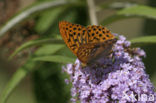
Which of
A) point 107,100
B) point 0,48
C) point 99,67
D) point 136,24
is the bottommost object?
point 107,100

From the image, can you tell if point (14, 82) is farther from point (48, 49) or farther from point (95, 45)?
point (95, 45)

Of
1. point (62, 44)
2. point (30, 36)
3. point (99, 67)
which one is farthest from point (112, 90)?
point (30, 36)

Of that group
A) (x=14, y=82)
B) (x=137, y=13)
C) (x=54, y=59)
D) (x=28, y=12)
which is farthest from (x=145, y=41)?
(x=28, y=12)

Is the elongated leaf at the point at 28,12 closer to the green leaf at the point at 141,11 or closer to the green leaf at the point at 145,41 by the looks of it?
the green leaf at the point at 141,11

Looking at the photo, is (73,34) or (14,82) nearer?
(73,34)

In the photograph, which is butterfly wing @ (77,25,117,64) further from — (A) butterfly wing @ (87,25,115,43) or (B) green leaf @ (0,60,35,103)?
(B) green leaf @ (0,60,35,103)

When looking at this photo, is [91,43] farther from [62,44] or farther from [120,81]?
[62,44]

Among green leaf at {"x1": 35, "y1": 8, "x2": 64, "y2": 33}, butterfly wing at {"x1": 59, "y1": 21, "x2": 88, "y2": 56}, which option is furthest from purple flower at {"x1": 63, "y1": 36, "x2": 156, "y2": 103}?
green leaf at {"x1": 35, "y1": 8, "x2": 64, "y2": 33}
